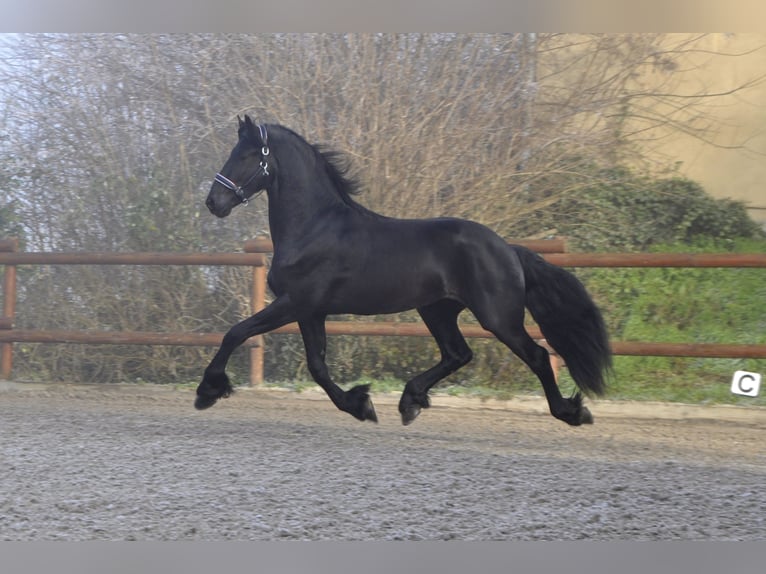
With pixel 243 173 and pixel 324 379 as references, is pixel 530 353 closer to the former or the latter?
pixel 324 379

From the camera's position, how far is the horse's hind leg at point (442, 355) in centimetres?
526

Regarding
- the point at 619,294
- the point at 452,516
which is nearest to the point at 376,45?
the point at 619,294

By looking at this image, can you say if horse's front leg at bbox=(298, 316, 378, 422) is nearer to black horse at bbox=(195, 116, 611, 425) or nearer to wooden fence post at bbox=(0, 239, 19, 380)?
black horse at bbox=(195, 116, 611, 425)

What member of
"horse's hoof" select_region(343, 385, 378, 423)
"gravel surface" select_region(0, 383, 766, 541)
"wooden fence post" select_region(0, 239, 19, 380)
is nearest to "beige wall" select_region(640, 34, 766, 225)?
"gravel surface" select_region(0, 383, 766, 541)

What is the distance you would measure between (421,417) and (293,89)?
3.34 meters

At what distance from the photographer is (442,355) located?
5.31 metres

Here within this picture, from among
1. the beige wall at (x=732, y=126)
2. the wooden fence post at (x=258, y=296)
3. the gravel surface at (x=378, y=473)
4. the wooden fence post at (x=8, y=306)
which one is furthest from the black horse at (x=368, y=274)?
the beige wall at (x=732, y=126)

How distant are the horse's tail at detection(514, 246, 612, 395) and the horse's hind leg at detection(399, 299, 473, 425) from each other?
427 mm

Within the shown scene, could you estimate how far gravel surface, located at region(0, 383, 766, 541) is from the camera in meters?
3.76

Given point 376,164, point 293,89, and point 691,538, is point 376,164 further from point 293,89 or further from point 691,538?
point 691,538

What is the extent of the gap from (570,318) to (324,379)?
1381 millimetres

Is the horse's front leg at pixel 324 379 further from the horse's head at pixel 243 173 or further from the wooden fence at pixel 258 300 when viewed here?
the wooden fence at pixel 258 300

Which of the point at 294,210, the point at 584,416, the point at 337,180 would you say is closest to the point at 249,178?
the point at 294,210

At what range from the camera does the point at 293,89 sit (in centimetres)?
848
